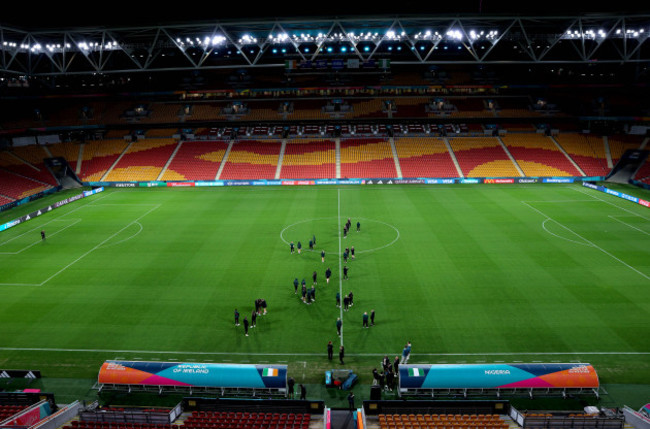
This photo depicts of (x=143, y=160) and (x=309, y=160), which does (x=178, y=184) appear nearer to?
(x=143, y=160)

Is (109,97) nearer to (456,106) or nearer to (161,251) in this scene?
(161,251)

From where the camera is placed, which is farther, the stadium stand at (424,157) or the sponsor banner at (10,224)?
the stadium stand at (424,157)

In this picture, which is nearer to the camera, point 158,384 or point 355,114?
point 158,384

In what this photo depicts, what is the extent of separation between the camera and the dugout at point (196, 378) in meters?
16.0

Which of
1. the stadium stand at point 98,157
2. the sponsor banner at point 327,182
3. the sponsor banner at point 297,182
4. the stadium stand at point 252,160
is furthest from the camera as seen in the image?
the stadium stand at point 98,157

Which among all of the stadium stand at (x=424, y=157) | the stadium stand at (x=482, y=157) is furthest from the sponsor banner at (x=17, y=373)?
the stadium stand at (x=482, y=157)

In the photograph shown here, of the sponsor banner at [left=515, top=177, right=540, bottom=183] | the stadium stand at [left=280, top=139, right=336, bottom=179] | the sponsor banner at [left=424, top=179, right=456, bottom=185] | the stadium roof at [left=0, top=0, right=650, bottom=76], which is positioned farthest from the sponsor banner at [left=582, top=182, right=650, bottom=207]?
the stadium stand at [left=280, top=139, right=336, bottom=179]

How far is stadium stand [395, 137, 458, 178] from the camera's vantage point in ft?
181

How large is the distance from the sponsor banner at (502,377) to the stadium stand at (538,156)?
4329 cm

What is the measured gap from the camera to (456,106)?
6644 cm

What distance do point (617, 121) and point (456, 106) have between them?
74.3 ft

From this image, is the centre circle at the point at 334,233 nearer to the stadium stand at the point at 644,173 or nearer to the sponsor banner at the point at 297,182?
the sponsor banner at the point at 297,182

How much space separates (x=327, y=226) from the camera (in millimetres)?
35719

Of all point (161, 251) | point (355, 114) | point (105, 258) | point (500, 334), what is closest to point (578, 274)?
point (500, 334)
